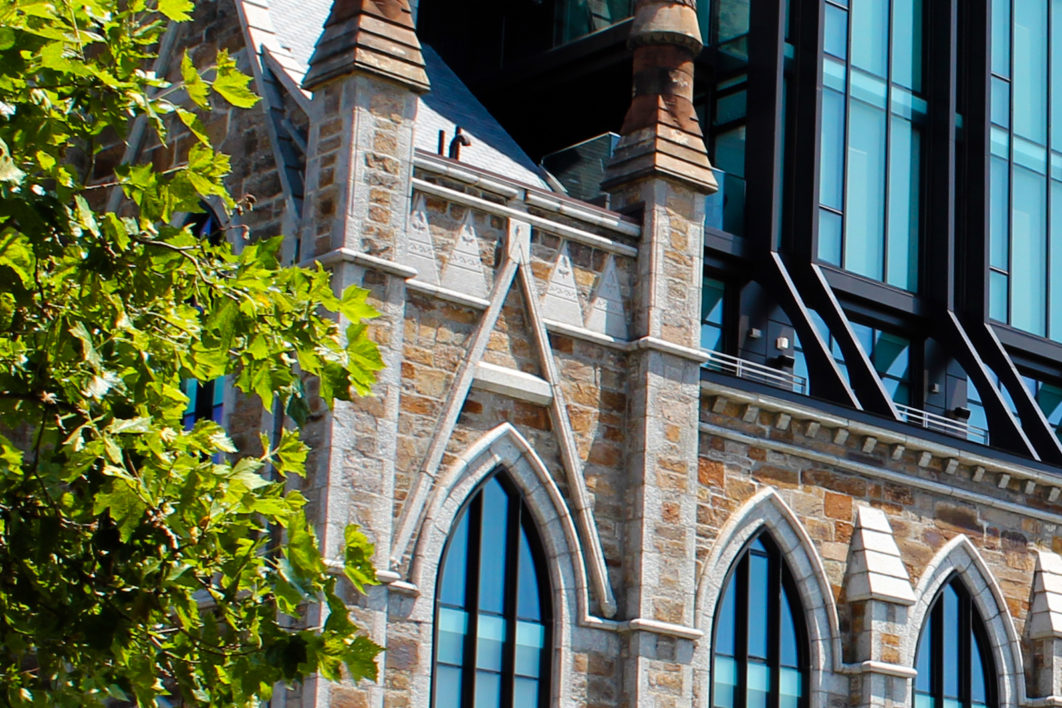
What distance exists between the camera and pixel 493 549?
23.0 m

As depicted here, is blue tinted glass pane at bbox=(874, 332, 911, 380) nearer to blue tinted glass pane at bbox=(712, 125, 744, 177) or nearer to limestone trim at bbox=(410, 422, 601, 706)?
blue tinted glass pane at bbox=(712, 125, 744, 177)

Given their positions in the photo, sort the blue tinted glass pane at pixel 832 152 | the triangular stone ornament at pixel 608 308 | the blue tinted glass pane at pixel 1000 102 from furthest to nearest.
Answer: the blue tinted glass pane at pixel 1000 102, the blue tinted glass pane at pixel 832 152, the triangular stone ornament at pixel 608 308

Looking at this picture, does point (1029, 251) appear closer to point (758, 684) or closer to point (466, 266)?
point (758, 684)

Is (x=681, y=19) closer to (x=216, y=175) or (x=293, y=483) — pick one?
(x=293, y=483)

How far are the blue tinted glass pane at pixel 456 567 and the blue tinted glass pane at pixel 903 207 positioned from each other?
9.39m

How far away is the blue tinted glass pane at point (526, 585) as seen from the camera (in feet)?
75.7

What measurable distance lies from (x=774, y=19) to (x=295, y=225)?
29.3 ft

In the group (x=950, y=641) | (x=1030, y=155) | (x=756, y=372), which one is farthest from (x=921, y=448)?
(x=1030, y=155)

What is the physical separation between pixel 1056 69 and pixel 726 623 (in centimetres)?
1242

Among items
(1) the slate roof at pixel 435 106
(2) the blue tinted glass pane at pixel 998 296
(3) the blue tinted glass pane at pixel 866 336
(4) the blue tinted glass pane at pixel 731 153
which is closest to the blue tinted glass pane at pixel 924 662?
(3) the blue tinted glass pane at pixel 866 336

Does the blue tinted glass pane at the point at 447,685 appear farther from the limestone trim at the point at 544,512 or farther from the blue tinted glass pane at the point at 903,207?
the blue tinted glass pane at the point at 903,207

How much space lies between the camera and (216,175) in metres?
13.4

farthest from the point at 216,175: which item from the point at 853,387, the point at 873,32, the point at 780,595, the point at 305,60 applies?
the point at 873,32

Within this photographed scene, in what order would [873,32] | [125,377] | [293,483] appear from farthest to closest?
[873,32] → [293,483] → [125,377]
